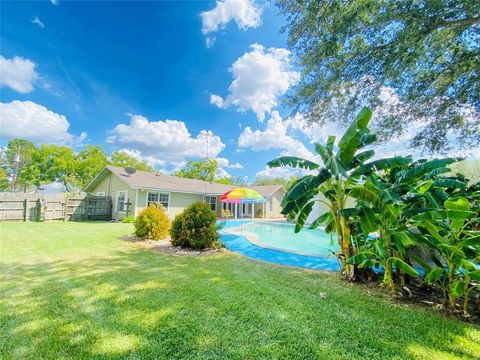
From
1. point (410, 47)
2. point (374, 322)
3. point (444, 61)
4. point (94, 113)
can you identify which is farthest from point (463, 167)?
point (94, 113)

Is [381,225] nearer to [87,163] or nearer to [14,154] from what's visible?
[87,163]

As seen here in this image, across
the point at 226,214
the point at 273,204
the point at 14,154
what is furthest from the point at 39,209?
the point at 14,154

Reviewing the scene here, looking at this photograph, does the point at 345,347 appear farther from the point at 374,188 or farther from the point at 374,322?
the point at 374,188

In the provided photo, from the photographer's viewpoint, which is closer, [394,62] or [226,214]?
[394,62]

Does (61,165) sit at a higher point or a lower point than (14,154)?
lower

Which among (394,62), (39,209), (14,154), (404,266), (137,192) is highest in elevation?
(14,154)

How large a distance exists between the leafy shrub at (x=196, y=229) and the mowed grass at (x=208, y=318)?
2.66 metres

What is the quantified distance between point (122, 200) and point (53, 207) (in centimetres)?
466

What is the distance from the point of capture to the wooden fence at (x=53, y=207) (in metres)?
15.5

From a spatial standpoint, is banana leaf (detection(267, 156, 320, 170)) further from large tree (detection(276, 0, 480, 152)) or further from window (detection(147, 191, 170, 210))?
window (detection(147, 191, 170, 210))

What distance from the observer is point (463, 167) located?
A: 15312mm

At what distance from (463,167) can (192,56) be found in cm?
1961

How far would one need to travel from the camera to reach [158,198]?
19.6 metres

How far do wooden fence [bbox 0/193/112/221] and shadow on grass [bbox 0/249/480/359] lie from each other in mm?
14385
